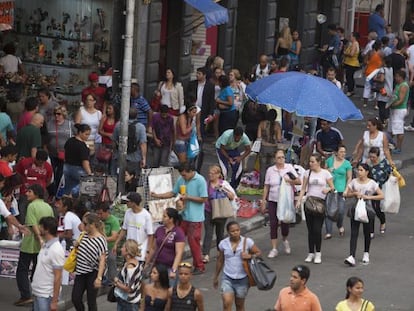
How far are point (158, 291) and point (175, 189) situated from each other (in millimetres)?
3822

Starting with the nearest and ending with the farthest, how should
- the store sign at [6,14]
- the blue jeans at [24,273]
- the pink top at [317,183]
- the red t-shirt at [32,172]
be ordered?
1. the blue jeans at [24,273]
2. the red t-shirt at [32,172]
3. the pink top at [317,183]
4. the store sign at [6,14]

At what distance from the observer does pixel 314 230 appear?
747 inches

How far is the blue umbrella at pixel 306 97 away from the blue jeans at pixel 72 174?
10.6ft

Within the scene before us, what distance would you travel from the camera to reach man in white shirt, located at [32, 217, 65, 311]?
48.9 feet

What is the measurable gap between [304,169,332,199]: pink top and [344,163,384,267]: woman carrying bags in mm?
353

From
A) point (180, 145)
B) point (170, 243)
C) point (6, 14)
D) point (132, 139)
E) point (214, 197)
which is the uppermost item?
point (6, 14)

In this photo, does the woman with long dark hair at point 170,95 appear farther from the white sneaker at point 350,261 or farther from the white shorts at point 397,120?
the white sneaker at point 350,261

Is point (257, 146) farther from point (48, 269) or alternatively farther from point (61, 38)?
point (48, 269)

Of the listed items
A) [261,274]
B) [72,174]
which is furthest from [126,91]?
[261,274]

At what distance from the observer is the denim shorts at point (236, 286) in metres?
15.7

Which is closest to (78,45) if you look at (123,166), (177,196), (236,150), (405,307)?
(236,150)

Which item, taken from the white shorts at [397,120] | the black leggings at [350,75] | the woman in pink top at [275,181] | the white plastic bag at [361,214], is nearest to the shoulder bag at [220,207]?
the woman in pink top at [275,181]

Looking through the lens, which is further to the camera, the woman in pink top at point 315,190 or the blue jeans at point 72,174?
the blue jeans at point 72,174

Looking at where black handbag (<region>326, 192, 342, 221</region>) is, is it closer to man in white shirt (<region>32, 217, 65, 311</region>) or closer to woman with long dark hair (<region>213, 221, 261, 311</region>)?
woman with long dark hair (<region>213, 221, 261, 311</region>)
